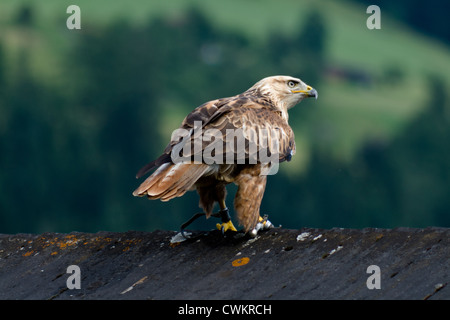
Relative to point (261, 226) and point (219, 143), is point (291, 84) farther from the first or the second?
point (261, 226)

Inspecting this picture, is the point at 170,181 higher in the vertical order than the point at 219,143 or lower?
lower

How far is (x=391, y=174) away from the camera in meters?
80.1

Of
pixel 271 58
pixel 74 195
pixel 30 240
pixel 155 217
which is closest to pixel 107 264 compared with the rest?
pixel 30 240

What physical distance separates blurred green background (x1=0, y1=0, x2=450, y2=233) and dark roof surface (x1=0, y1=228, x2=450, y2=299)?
49.0 metres

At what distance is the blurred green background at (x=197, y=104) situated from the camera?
7100cm

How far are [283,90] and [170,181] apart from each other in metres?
2.59

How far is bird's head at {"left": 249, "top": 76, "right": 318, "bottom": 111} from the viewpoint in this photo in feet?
31.3

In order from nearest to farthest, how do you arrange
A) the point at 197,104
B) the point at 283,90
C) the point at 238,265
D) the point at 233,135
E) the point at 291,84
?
the point at 238,265 → the point at 233,135 → the point at 283,90 → the point at 291,84 → the point at 197,104

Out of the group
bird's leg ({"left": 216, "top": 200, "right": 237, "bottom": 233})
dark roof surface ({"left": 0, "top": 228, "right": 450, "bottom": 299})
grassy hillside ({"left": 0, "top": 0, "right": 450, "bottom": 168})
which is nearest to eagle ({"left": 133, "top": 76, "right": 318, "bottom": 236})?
bird's leg ({"left": 216, "top": 200, "right": 237, "bottom": 233})

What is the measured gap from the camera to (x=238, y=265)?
23.0 ft

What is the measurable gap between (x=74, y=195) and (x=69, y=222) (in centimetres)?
455

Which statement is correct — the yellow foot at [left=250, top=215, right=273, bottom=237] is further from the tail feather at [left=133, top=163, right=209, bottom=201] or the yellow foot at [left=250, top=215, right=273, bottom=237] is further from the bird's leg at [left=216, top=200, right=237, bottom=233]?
the tail feather at [left=133, top=163, right=209, bottom=201]

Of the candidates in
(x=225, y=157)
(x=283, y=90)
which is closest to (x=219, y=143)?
(x=225, y=157)

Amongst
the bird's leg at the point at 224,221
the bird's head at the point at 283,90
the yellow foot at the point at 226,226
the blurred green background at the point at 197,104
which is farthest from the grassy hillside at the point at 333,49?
the yellow foot at the point at 226,226
